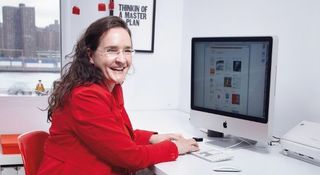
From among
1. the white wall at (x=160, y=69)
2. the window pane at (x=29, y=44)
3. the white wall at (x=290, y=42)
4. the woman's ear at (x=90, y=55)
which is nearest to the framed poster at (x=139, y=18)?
the white wall at (x=160, y=69)

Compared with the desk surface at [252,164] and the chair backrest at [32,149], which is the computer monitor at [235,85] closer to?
the desk surface at [252,164]

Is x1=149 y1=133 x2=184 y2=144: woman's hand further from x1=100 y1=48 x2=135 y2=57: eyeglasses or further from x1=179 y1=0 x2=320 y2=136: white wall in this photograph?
x1=179 y1=0 x2=320 y2=136: white wall

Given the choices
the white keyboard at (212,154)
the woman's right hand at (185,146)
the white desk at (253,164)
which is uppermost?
the woman's right hand at (185,146)

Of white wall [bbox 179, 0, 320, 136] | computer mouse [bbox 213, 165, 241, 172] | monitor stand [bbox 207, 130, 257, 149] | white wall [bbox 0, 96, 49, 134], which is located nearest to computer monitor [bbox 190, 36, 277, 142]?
monitor stand [bbox 207, 130, 257, 149]

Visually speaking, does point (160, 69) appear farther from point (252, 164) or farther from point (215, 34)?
point (252, 164)

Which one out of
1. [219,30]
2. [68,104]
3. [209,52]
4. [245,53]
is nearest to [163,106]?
[219,30]

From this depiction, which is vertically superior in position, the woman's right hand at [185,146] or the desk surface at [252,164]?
the woman's right hand at [185,146]

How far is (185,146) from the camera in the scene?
1.31m

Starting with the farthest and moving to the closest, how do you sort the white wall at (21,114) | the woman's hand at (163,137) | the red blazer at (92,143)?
the white wall at (21,114) < the woman's hand at (163,137) < the red blazer at (92,143)

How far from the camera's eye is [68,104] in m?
1.16

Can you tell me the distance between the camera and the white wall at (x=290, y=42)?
1.50 meters

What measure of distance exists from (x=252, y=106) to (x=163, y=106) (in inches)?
47.9

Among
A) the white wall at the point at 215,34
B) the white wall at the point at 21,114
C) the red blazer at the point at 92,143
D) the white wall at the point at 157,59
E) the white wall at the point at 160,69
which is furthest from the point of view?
the white wall at the point at 160,69

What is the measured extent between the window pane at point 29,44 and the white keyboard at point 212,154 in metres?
1.28
